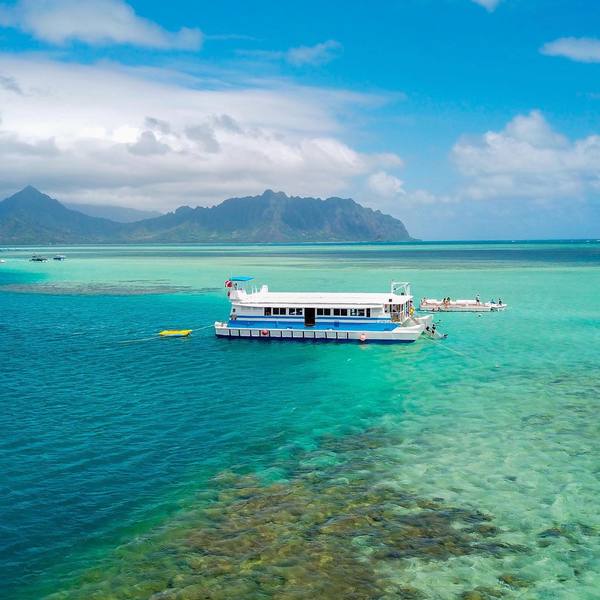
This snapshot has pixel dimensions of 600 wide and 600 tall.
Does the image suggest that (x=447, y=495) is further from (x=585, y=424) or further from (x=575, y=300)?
(x=575, y=300)

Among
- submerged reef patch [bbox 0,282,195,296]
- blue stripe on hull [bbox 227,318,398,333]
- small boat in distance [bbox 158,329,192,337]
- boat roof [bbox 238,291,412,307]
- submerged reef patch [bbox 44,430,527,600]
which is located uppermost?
boat roof [bbox 238,291,412,307]

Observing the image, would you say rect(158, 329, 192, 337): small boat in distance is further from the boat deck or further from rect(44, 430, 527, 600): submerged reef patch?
rect(44, 430, 527, 600): submerged reef patch

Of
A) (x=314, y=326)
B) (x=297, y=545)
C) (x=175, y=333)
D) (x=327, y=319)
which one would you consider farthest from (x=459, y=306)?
(x=297, y=545)

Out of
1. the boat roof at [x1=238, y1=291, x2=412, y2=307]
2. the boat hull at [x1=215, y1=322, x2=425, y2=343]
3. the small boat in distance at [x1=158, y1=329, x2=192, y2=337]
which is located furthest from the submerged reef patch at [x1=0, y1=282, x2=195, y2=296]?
the boat hull at [x1=215, y1=322, x2=425, y2=343]

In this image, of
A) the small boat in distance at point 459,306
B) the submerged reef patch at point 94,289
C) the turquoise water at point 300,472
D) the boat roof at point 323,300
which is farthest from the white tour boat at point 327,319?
the submerged reef patch at point 94,289

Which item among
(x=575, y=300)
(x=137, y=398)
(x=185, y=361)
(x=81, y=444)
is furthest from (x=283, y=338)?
(x=575, y=300)

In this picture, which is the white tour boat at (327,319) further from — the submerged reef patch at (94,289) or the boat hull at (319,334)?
the submerged reef patch at (94,289)
